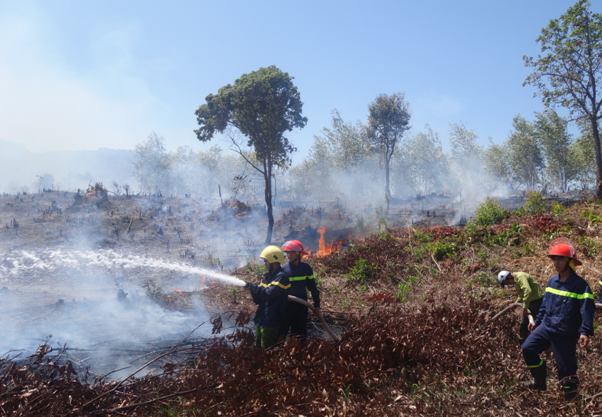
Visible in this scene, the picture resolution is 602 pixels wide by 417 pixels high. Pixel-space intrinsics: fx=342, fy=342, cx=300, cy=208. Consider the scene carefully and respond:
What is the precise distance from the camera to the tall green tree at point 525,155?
3434 cm

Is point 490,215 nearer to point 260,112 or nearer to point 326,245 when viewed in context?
point 326,245

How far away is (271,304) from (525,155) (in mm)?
38616

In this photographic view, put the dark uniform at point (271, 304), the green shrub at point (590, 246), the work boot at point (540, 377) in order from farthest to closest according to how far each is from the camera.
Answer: the green shrub at point (590, 246) < the dark uniform at point (271, 304) < the work boot at point (540, 377)

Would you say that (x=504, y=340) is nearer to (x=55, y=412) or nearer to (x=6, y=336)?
(x=55, y=412)

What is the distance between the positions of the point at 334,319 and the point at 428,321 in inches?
79.6

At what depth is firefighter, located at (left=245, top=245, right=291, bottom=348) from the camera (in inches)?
171

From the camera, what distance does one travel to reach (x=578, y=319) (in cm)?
355

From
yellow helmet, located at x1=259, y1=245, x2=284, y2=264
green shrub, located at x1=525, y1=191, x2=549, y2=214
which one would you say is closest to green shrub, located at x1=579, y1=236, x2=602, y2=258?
green shrub, located at x1=525, y1=191, x2=549, y2=214

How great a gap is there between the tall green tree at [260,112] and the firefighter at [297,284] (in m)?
13.2

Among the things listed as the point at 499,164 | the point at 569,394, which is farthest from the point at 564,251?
the point at 499,164

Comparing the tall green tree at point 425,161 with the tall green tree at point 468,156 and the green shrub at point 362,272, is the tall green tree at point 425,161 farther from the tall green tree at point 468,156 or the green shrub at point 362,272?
the green shrub at point 362,272

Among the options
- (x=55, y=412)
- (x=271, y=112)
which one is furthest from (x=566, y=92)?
(x=55, y=412)

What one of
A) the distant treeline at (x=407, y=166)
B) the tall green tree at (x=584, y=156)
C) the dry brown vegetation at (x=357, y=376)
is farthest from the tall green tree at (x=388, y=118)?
the dry brown vegetation at (x=357, y=376)

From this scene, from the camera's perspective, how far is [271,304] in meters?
4.48
